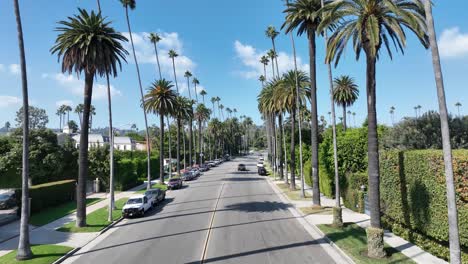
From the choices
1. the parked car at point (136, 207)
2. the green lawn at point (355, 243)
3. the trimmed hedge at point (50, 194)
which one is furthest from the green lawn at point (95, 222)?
the green lawn at point (355, 243)

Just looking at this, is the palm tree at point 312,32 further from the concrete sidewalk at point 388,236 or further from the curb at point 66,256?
the curb at point 66,256

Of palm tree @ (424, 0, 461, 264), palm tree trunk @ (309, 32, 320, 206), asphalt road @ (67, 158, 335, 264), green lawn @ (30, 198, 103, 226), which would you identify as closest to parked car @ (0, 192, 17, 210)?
green lawn @ (30, 198, 103, 226)

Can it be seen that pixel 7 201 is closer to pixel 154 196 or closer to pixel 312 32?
pixel 154 196

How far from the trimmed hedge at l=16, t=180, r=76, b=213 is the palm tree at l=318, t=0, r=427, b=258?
2629cm

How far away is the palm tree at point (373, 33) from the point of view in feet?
50.1

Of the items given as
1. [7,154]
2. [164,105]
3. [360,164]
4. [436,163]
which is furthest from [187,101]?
[436,163]

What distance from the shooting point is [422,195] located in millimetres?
16750

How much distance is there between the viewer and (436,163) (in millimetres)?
15320

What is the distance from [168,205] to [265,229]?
1416cm

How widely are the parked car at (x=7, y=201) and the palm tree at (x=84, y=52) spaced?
34.5 ft

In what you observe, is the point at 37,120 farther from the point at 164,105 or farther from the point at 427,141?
the point at 427,141

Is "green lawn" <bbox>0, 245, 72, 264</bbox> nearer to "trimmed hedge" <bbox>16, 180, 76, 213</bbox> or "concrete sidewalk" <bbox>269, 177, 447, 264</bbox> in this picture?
"trimmed hedge" <bbox>16, 180, 76, 213</bbox>

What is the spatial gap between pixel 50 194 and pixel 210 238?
20137 mm

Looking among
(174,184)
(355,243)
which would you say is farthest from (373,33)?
(174,184)
